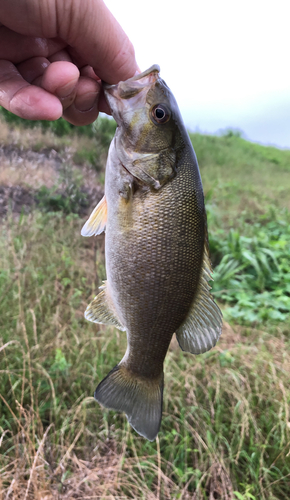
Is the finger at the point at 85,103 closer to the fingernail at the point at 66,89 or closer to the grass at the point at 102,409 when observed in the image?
the fingernail at the point at 66,89

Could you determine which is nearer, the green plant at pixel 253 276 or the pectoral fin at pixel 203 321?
the pectoral fin at pixel 203 321

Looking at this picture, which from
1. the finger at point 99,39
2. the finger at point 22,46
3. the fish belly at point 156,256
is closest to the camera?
the fish belly at point 156,256

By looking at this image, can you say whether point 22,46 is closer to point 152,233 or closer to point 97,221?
point 97,221

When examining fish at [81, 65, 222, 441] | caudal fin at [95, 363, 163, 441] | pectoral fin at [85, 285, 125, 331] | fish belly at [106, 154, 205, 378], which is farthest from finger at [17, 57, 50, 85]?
caudal fin at [95, 363, 163, 441]

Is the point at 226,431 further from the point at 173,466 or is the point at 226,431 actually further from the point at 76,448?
the point at 76,448

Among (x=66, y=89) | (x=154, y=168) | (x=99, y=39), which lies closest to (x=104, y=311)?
(x=154, y=168)

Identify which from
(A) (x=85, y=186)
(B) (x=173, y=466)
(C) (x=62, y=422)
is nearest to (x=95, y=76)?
(C) (x=62, y=422)

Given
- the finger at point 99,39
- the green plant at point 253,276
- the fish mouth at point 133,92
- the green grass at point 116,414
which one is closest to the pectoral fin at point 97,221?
the fish mouth at point 133,92
